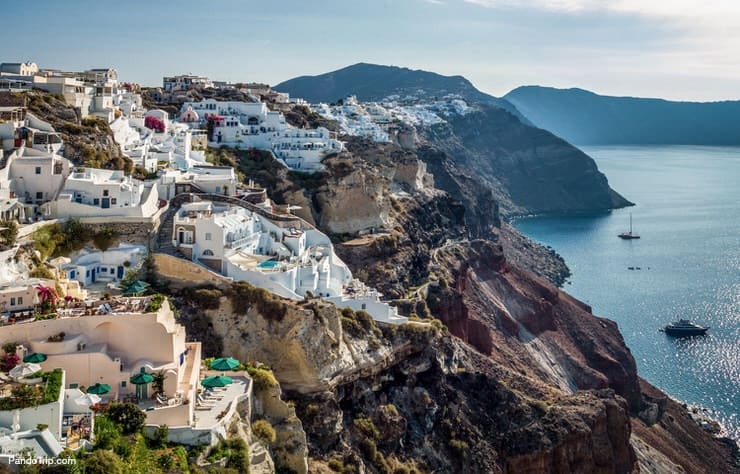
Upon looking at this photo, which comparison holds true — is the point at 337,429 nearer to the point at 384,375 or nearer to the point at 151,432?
the point at 384,375

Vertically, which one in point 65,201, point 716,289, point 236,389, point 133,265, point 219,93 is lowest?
point 716,289

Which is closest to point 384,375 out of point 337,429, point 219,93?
point 337,429

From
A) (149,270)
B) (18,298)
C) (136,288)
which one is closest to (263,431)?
(136,288)

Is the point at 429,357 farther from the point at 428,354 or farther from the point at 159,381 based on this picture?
the point at 159,381

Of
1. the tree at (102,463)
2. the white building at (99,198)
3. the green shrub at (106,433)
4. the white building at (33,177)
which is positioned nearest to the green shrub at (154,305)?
the green shrub at (106,433)

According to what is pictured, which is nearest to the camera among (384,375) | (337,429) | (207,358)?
(207,358)

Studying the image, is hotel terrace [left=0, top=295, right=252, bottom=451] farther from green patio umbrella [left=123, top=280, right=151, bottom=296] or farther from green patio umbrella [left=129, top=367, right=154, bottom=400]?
green patio umbrella [left=123, top=280, right=151, bottom=296]
